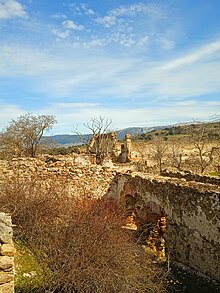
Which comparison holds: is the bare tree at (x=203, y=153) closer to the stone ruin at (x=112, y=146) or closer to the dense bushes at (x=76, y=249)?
the stone ruin at (x=112, y=146)

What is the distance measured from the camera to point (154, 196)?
28.6 feet

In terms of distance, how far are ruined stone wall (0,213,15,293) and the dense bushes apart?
5.25ft

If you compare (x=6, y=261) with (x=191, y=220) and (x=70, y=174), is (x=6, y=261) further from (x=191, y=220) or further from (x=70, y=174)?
(x=70, y=174)

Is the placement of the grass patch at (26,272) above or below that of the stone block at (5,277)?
below

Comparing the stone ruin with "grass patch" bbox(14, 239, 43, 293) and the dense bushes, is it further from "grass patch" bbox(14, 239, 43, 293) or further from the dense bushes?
A: "grass patch" bbox(14, 239, 43, 293)

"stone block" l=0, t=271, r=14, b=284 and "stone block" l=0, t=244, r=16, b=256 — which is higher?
"stone block" l=0, t=244, r=16, b=256

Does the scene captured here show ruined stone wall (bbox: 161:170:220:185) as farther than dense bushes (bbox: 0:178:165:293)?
Yes

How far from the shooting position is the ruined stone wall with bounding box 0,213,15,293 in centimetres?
372

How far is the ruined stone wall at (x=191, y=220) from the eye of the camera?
6.53 meters

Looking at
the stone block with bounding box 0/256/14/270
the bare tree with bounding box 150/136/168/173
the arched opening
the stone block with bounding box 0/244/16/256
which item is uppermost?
the stone block with bounding box 0/244/16/256

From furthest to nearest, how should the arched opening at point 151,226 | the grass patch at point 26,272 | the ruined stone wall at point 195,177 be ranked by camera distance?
the ruined stone wall at point 195,177 < the arched opening at point 151,226 < the grass patch at point 26,272

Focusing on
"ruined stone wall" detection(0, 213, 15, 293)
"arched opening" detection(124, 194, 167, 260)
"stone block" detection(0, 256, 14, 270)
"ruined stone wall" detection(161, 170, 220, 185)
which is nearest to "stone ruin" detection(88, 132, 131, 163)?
"ruined stone wall" detection(161, 170, 220, 185)

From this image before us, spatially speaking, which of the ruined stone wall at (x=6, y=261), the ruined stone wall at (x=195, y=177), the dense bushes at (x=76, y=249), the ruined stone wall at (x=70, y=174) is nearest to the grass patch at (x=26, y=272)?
the dense bushes at (x=76, y=249)

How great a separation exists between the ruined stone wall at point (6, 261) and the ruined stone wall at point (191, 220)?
419 centimetres
